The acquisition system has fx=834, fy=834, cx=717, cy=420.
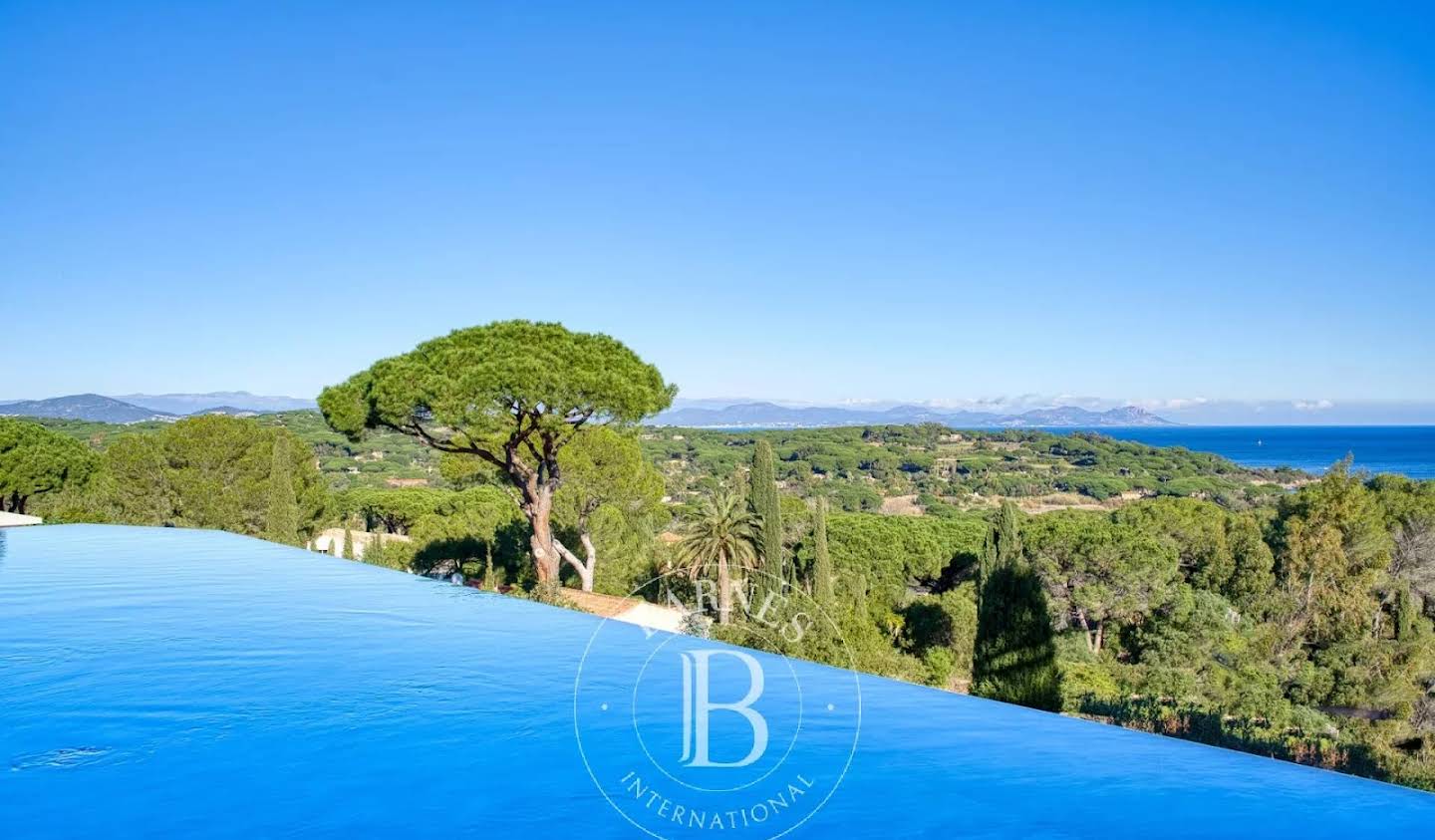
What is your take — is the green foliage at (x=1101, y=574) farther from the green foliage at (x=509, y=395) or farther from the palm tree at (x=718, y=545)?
the green foliage at (x=509, y=395)

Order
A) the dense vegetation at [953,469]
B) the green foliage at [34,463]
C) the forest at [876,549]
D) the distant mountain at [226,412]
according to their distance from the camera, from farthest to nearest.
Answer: the dense vegetation at [953,469] → the distant mountain at [226,412] → the green foliage at [34,463] → the forest at [876,549]

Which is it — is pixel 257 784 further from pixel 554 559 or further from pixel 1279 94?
pixel 1279 94

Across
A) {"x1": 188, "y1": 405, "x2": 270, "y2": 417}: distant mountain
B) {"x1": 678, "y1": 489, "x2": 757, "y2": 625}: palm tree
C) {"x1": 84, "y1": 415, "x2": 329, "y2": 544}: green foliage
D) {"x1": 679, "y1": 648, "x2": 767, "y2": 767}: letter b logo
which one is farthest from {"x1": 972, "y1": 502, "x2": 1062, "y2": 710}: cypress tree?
{"x1": 188, "y1": 405, "x2": 270, "y2": 417}: distant mountain

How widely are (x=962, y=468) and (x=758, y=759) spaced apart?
77.1 m

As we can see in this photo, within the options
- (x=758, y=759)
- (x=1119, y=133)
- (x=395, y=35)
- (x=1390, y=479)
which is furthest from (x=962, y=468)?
(x=758, y=759)

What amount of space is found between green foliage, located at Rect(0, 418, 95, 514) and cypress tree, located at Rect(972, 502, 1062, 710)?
21703mm

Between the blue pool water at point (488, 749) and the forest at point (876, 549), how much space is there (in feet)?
8.08

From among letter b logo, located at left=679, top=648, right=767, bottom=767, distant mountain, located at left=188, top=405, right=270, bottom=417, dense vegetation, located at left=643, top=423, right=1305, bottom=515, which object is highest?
distant mountain, located at left=188, top=405, right=270, bottom=417

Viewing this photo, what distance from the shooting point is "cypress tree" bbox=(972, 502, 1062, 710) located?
Answer: 891cm

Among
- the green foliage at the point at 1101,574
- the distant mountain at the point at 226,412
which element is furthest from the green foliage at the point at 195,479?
the green foliage at the point at 1101,574

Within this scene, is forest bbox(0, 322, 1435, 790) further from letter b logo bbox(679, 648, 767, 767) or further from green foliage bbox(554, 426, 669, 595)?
letter b logo bbox(679, 648, 767, 767)

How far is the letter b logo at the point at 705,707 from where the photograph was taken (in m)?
4.57

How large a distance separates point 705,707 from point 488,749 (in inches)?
55.8

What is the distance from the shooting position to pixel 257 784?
405 cm
